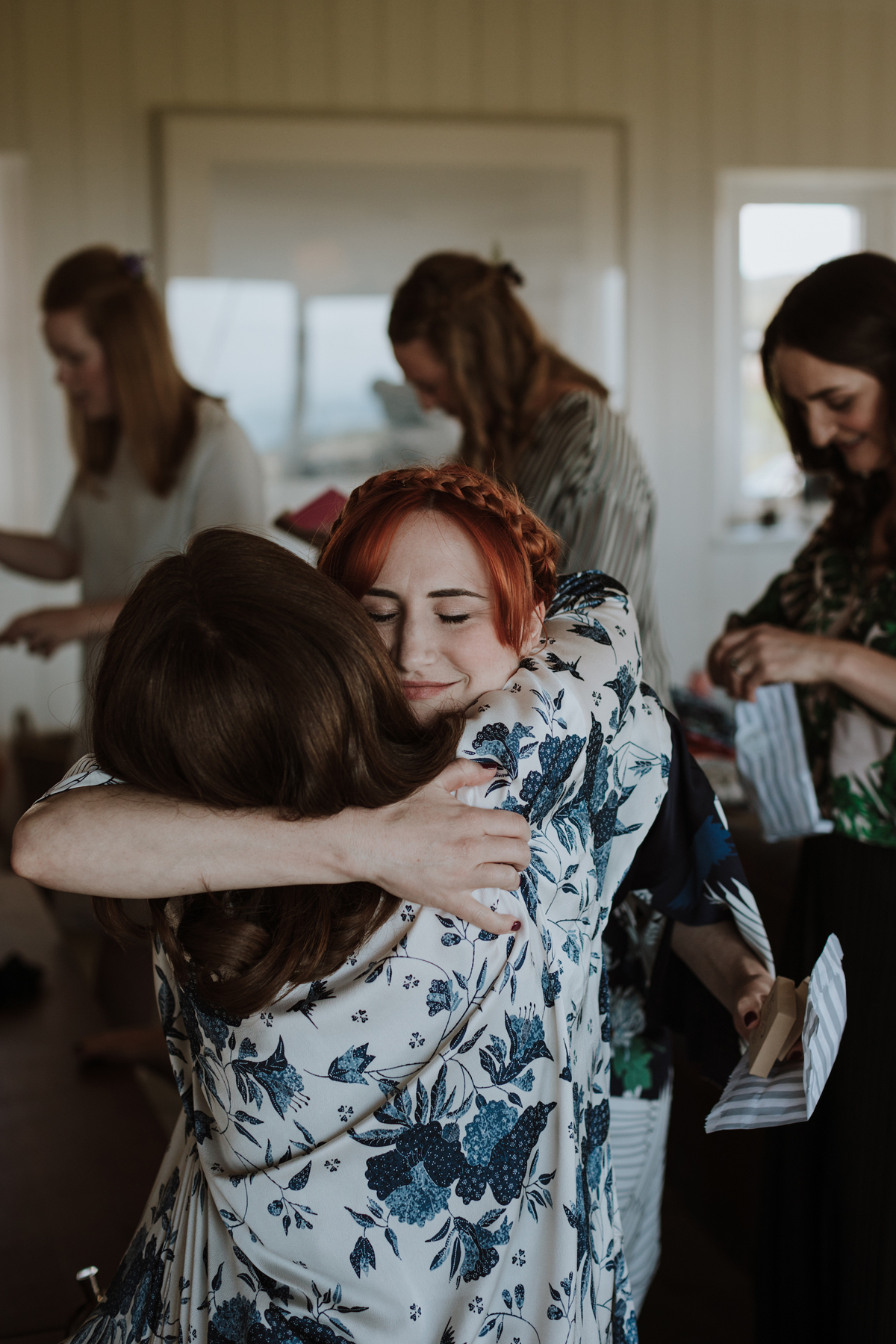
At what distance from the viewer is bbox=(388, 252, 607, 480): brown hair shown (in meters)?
2.01

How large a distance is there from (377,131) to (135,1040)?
12.1 feet

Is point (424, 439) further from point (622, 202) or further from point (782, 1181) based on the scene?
point (782, 1181)

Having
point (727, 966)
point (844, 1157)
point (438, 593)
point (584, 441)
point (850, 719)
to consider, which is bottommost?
point (844, 1157)

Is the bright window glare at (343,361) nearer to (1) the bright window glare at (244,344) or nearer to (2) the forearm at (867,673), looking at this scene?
(1) the bright window glare at (244,344)

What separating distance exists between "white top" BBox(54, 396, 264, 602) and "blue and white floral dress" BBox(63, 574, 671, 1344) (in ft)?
4.62

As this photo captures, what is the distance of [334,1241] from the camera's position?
85 centimetres

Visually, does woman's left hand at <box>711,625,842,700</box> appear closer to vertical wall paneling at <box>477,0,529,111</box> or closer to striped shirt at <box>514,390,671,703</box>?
striped shirt at <box>514,390,671,703</box>

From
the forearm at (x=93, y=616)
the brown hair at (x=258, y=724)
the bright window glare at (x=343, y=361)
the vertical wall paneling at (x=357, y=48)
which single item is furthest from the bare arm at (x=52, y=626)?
the vertical wall paneling at (x=357, y=48)

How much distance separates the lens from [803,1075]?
35.3 inches

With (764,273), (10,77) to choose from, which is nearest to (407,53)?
(10,77)

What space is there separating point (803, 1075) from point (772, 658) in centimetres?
73

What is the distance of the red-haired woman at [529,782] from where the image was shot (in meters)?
0.87

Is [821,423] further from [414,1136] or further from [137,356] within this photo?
[137,356]

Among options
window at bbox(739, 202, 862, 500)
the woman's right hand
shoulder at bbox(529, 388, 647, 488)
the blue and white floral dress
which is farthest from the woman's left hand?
window at bbox(739, 202, 862, 500)
